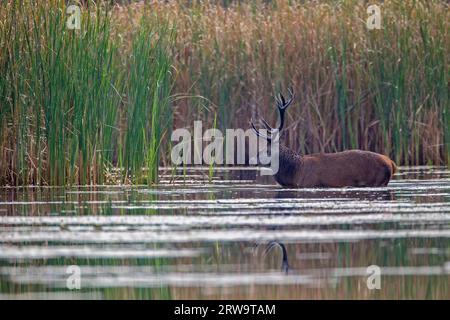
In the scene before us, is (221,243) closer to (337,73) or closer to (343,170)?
(343,170)

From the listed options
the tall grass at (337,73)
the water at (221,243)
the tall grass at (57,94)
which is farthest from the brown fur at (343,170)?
the tall grass at (337,73)

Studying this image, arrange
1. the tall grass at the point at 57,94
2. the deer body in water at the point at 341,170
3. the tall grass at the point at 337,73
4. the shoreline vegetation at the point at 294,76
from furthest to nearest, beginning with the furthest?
the tall grass at the point at 337,73 < the deer body in water at the point at 341,170 < the shoreline vegetation at the point at 294,76 < the tall grass at the point at 57,94

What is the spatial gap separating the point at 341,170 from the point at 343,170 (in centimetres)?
2

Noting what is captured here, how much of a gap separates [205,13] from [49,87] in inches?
204

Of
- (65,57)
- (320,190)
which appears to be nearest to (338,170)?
(320,190)

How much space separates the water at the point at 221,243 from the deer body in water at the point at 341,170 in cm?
90

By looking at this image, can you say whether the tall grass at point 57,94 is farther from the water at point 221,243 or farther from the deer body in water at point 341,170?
the deer body in water at point 341,170

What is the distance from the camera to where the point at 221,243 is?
7379 millimetres

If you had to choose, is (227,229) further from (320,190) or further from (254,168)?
(254,168)

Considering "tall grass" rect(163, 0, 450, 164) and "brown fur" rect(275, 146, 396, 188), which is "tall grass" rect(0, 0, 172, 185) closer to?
"brown fur" rect(275, 146, 396, 188)

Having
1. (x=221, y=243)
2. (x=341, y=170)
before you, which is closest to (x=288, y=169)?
(x=341, y=170)

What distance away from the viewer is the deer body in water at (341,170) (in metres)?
11.7

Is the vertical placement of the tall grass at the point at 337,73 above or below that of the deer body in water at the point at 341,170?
above
